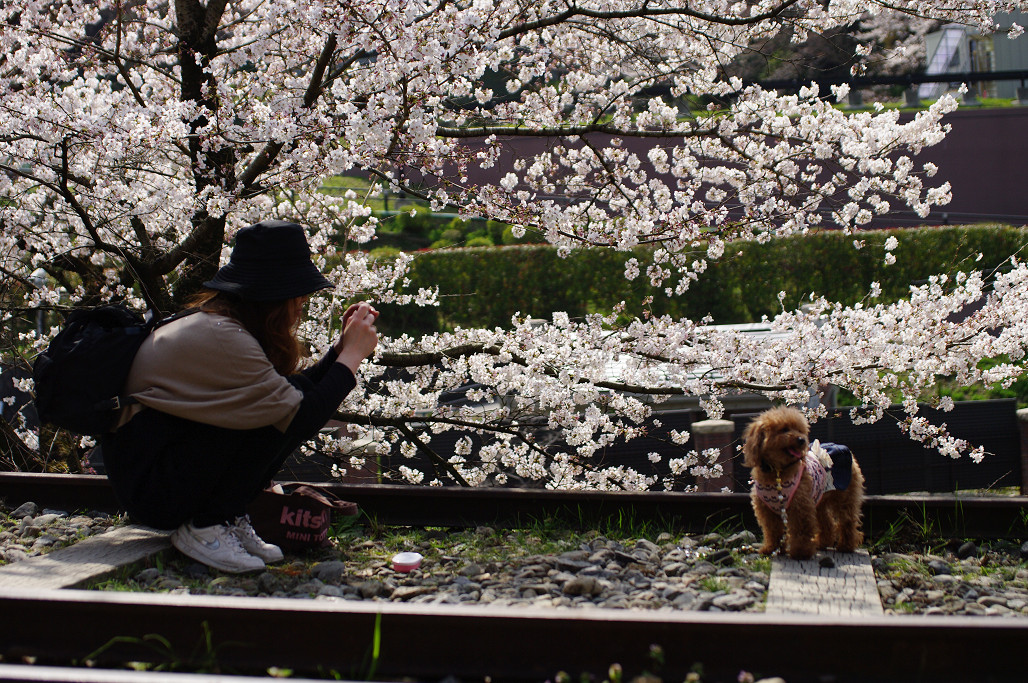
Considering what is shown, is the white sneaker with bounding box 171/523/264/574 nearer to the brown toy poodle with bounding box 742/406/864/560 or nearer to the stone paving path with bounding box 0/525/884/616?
the stone paving path with bounding box 0/525/884/616

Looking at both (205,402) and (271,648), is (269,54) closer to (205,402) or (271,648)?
(205,402)

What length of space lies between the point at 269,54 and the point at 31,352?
494 cm

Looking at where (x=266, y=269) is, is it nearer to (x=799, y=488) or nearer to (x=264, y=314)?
(x=264, y=314)

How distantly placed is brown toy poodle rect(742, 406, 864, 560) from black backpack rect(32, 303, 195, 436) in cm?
267

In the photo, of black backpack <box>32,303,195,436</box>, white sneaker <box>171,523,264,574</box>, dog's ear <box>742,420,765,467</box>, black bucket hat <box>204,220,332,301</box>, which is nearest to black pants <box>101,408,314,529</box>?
white sneaker <box>171,523,264,574</box>

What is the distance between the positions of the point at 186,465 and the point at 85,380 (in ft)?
1.64

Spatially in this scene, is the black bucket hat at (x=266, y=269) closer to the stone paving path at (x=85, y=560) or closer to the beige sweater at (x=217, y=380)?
the beige sweater at (x=217, y=380)

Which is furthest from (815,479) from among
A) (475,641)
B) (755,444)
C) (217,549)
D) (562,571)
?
(217,549)

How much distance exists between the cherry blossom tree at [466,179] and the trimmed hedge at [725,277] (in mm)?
11064

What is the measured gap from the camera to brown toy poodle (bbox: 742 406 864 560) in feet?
12.4

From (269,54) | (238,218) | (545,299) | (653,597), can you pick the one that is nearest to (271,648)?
(653,597)

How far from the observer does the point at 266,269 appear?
3.44m

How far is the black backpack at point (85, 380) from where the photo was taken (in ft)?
10.8

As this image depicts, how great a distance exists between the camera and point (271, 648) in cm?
250
